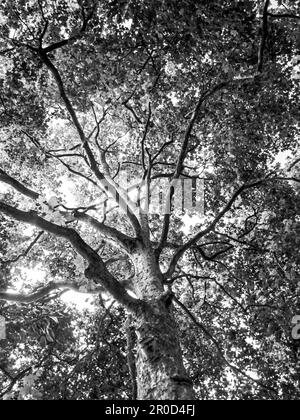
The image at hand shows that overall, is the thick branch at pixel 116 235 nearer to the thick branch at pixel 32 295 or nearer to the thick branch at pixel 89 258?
the thick branch at pixel 32 295

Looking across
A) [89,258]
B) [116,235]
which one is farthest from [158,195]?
[89,258]

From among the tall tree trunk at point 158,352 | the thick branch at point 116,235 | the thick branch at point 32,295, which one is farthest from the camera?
the thick branch at point 116,235

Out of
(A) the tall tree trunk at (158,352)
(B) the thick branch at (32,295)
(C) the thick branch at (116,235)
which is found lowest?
(A) the tall tree trunk at (158,352)

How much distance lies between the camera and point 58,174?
13320 millimetres

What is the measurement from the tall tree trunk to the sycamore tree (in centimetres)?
2

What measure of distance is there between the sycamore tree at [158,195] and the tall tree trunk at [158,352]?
0.07ft

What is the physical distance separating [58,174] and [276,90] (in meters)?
8.49

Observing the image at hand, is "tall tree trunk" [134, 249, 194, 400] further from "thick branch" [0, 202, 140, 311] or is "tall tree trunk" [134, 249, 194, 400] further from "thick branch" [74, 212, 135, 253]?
"thick branch" [74, 212, 135, 253]

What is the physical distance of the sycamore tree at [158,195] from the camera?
609 cm

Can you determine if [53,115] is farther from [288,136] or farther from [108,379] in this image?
[108,379]

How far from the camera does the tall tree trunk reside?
13.6 feet

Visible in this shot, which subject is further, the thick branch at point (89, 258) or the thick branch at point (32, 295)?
the thick branch at point (32, 295)

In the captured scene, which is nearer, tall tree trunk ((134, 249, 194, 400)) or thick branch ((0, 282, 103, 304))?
tall tree trunk ((134, 249, 194, 400))

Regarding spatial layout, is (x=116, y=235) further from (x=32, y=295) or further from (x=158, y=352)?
(x=158, y=352)
